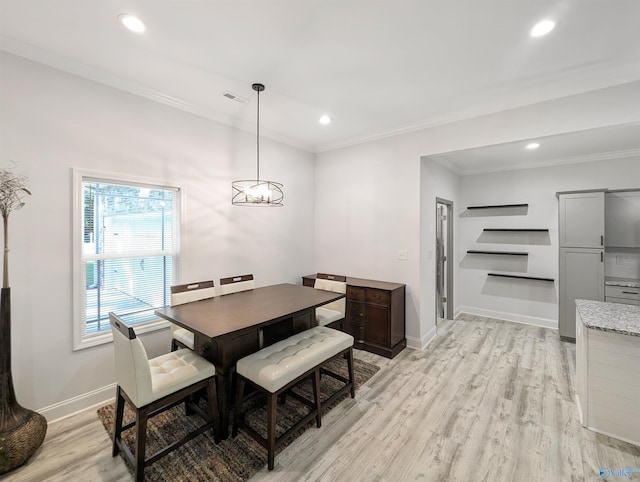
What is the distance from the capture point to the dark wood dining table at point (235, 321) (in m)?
2.08

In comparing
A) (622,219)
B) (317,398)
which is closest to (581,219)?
(622,219)

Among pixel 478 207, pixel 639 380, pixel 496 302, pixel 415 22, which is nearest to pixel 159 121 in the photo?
pixel 415 22

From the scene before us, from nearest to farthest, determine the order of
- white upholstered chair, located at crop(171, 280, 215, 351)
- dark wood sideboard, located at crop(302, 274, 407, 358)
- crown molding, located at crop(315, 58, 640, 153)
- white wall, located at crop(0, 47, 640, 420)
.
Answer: white wall, located at crop(0, 47, 640, 420)
crown molding, located at crop(315, 58, 640, 153)
white upholstered chair, located at crop(171, 280, 215, 351)
dark wood sideboard, located at crop(302, 274, 407, 358)

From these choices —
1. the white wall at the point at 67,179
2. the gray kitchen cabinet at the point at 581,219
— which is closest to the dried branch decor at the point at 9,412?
the white wall at the point at 67,179

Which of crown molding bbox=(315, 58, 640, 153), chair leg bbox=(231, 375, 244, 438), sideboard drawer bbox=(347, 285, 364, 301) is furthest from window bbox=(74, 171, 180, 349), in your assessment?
crown molding bbox=(315, 58, 640, 153)

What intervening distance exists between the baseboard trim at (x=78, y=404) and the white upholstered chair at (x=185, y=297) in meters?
0.68

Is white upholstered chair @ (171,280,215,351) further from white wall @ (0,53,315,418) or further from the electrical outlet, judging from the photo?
the electrical outlet

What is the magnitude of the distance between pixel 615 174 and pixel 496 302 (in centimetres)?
254

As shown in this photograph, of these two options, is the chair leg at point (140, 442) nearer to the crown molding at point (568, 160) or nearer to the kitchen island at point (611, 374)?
the kitchen island at point (611, 374)

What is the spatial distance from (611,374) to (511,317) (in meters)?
3.02

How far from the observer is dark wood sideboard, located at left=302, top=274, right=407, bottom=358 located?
358cm

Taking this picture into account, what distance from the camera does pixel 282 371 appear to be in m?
2.02

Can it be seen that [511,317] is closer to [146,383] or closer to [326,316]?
[326,316]

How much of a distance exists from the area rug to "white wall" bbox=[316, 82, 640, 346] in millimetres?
1976
